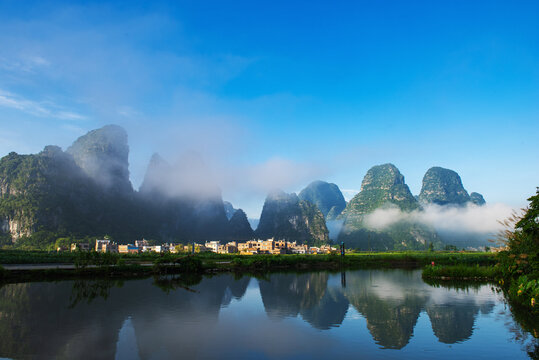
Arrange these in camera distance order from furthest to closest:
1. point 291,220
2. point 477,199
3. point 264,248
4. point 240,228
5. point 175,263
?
point 477,199 < point 240,228 < point 291,220 < point 264,248 < point 175,263

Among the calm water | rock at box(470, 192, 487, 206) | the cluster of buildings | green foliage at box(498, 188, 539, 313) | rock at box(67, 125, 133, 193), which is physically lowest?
the cluster of buildings

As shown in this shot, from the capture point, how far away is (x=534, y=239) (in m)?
16.0

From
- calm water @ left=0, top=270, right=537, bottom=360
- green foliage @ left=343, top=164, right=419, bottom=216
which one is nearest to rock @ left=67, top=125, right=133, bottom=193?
green foliage @ left=343, top=164, right=419, bottom=216

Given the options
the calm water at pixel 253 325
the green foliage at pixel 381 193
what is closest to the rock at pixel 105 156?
the green foliage at pixel 381 193

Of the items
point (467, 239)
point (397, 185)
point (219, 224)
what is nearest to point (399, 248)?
point (397, 185)

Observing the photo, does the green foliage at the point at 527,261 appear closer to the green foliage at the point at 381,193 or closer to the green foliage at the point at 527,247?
the green foliage at the point at 527,247

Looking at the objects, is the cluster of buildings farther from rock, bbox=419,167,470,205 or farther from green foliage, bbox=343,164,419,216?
rock, bbox=419,167,470,205

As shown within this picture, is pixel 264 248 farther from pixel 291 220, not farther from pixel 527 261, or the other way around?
pixel 527 261

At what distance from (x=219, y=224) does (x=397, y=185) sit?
9048cm

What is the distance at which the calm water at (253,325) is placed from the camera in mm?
10609

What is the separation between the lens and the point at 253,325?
47.1ft

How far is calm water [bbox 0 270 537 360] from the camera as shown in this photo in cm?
1061

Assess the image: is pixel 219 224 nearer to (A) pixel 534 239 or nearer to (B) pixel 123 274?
(B) pixel 123 274

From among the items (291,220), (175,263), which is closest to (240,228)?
(291,220)
